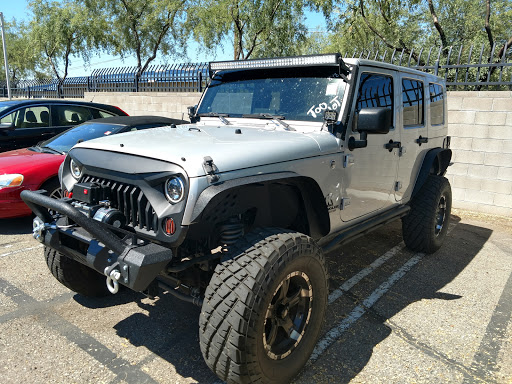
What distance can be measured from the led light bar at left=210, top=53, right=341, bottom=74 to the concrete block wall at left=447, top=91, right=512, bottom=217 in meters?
4.67

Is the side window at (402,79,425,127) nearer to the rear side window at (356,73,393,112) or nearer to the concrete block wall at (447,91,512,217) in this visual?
the rear side window at (356,73,393,112)

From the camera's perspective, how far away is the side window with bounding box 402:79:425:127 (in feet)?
13.9

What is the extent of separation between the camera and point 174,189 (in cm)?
234

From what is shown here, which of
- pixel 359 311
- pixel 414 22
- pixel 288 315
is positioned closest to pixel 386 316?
pixel 359 311

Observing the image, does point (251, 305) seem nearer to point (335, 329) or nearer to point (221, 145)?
point (221, 145)

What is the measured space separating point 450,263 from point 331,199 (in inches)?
95.6

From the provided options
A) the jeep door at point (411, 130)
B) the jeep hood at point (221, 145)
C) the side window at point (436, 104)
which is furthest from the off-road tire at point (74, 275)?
the side window at point (436, 104)

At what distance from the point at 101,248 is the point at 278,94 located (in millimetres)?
1974

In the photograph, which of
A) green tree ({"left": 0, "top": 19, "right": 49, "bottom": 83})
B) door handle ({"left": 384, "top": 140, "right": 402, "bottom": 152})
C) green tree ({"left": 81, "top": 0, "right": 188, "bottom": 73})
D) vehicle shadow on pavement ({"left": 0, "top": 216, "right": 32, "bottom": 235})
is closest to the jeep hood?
door handle ({"left": 384, "top": 140, "right": 402, "bottom": 152})

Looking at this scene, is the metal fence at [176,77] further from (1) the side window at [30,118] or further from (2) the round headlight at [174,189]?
(2) the round headlight at [174,189]

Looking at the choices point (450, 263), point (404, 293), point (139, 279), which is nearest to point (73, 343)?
point (139, 279)

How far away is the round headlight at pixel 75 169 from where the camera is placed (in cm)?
297

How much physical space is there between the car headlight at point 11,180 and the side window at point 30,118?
2.55 meters

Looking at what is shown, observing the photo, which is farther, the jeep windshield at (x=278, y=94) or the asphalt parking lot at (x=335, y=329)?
the jeep windshield at (x=278, y=94)
